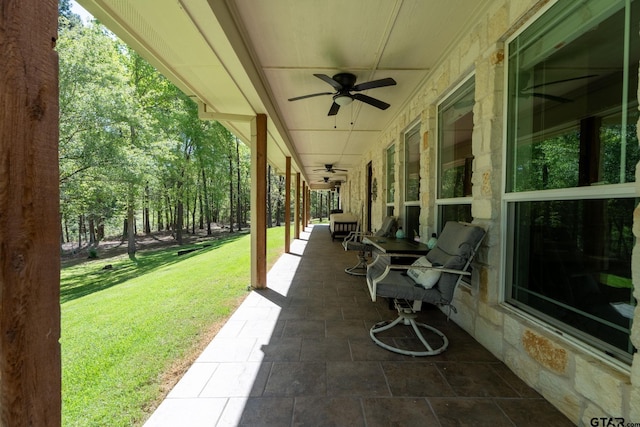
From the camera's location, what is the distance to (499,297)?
7.42 feet

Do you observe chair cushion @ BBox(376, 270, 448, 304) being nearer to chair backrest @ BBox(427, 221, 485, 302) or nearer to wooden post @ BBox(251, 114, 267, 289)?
chair backrest @ BBox(427, 221, 485, 302)

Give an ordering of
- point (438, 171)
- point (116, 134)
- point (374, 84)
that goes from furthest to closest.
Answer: point (116, 134) → point (438, 171) → point (374, 84)

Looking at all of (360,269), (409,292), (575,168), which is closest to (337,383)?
(409,292)

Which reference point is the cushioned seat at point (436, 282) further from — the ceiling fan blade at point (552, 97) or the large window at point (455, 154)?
the ceiling fan blade at point (552, 97)

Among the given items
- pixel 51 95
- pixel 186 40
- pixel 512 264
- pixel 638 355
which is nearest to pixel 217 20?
pixel 186 40

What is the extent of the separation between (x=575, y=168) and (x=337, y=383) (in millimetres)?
2062

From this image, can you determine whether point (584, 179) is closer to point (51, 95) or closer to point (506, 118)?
point (506, 118)

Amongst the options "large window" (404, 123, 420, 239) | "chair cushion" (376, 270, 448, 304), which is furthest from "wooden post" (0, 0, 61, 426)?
"large window" (404, 123, 420, 239)

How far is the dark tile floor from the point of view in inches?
63.2

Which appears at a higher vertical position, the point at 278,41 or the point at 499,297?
the point at 278,41

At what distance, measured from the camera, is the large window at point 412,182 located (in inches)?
169

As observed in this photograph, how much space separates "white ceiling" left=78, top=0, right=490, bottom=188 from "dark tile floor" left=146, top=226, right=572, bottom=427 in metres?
2.52

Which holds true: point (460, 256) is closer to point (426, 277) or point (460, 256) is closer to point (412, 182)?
point (426, 277)

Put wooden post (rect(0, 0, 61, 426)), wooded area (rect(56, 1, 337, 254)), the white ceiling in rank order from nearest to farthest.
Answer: wooden post (rect(0, 0, 61, 426))
the white ceiling
wooded area (rect(56, 1, 337, 254))
